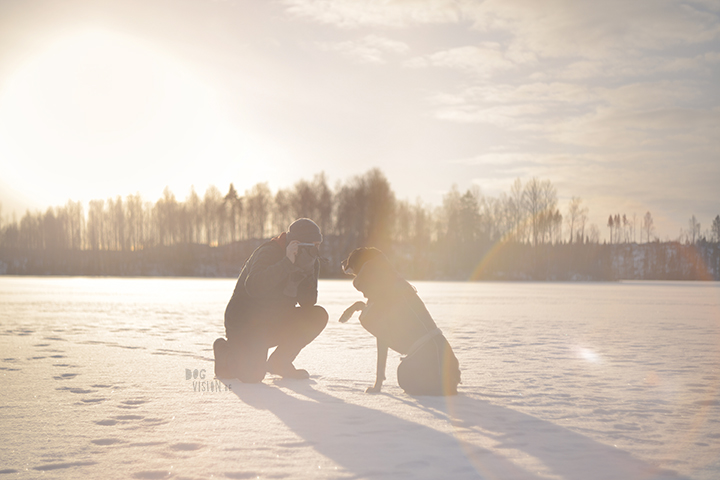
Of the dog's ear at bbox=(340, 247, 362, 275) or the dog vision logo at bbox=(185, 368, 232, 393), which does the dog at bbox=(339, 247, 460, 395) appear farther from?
the dog vision logo at bbox=(185, 368, 232, 393)

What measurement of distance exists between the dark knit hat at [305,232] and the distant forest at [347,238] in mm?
57960

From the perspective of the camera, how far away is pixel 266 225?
92.2m

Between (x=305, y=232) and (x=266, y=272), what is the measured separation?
0.54 metres

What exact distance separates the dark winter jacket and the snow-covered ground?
0.82 metres

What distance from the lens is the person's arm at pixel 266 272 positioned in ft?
16.0

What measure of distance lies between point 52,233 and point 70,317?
375ft

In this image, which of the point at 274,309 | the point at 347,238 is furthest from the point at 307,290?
the point at 347,238

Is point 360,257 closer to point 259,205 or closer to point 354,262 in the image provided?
point 354,262

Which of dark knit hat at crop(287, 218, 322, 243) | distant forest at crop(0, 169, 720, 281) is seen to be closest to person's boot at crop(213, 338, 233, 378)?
dark knit hat at crop(287, 218, 322, 243)

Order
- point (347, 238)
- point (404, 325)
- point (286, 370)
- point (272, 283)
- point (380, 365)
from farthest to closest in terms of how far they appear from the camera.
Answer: point (347, 238) → point (286, 370) → point (272, 283) → point (380, 365) → point (404, 325)

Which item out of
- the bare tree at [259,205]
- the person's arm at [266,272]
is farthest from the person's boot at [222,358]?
the bare tree at [259,205]

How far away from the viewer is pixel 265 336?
207 inches

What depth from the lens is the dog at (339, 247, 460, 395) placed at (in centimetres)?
462

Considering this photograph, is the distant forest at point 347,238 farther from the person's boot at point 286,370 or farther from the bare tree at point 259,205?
the person's boot at point 286,370
